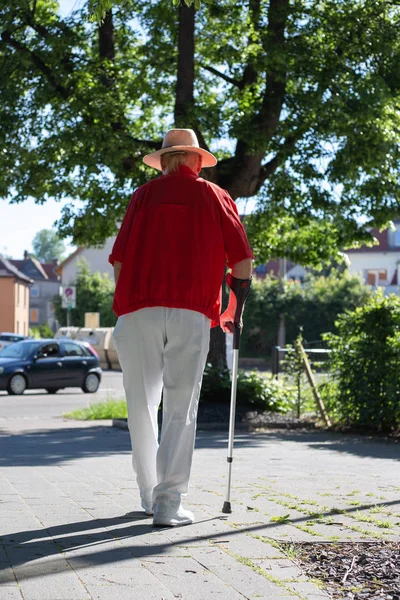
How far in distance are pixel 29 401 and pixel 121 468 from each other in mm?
15462

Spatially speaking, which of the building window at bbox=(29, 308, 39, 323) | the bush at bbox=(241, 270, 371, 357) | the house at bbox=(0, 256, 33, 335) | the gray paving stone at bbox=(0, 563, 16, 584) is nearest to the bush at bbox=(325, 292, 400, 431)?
the gray paving stone at bbox=(0, 563, 16, 584)

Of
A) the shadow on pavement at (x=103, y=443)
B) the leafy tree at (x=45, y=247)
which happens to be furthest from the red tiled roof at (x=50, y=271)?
the shadow on pavement at (x=103, y=443)

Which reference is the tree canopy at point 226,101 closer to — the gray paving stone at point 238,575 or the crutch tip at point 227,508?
the crutch tip at point 227,508

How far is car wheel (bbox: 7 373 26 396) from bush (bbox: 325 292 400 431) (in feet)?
46.3

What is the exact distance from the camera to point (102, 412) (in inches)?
672

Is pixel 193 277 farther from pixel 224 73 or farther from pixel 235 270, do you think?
pixel 224 73

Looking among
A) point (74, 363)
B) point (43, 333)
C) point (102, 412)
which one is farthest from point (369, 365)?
point (43, 333)

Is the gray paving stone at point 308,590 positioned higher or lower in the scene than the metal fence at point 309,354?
lower

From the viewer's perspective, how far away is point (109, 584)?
380 centimetres

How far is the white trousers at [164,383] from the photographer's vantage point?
206 inches

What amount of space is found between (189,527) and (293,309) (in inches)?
1763

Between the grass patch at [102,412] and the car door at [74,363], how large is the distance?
9.60 m

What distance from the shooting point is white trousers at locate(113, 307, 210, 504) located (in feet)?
17.2

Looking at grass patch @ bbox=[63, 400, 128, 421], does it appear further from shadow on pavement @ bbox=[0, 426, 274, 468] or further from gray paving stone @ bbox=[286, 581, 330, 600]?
gray paving stone @ bbox=[286, 581, 330, 600]
